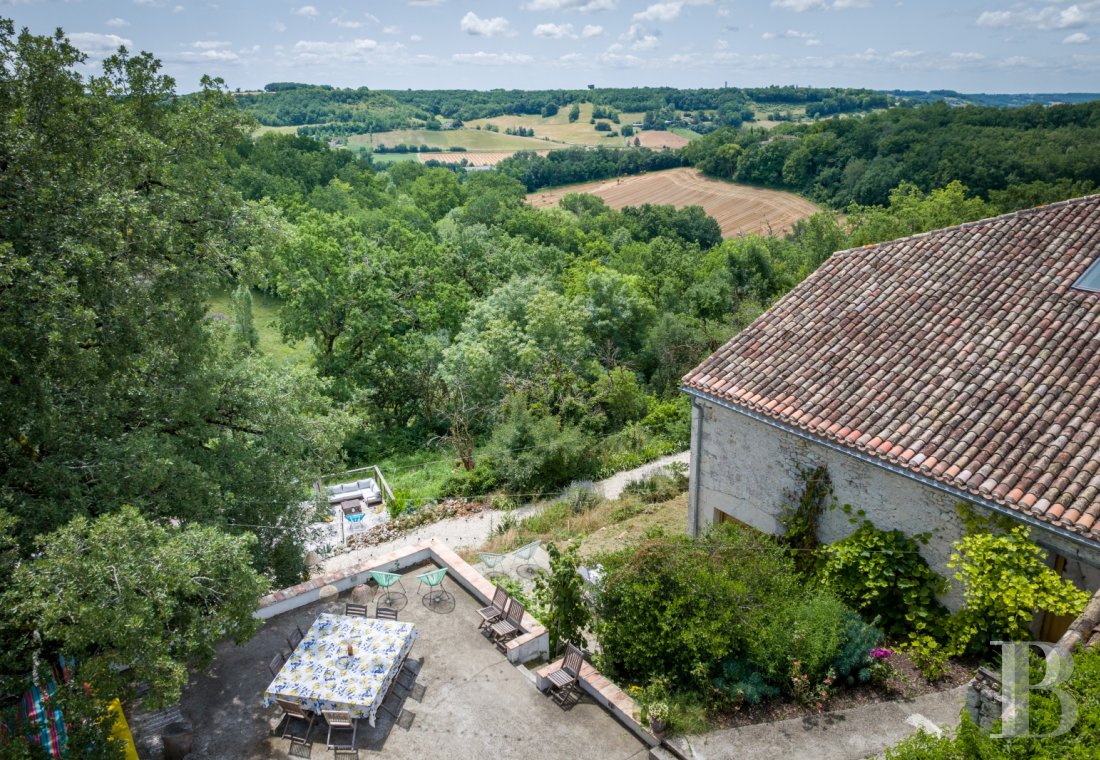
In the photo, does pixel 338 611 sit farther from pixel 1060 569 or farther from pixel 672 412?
pixel 672 412

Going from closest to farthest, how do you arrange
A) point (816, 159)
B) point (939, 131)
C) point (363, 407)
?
point (363, 407)
point (939, 131)
point (816, 159)

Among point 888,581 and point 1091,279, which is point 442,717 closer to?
point 888,581

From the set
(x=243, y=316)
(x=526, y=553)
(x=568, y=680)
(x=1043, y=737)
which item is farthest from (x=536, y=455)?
(x=243, y=316)

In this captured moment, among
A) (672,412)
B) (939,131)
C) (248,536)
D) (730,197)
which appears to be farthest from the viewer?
(730,197)

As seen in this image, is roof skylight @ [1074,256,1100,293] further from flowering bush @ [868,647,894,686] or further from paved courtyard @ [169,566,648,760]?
paved courtyard @ [169,566,648,760]

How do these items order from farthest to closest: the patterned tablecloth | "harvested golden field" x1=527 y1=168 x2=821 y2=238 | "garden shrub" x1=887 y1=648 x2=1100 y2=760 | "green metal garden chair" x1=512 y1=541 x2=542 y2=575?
1. "harvested golden field" x1=527 y1=168 x2=821 y2=238
2. "green metal garden chair" x1=512 y1=541 x2=542 y2=575
3. the patterned tablecloth
4. "garden shrub" x1=887 y1=648 x2=1100 y2=760

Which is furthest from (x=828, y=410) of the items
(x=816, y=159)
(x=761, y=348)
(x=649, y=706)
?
(x=816, y=159)

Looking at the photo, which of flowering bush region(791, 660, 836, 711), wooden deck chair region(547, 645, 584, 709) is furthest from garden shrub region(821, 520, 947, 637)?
wooden deck chair region(547, 645, 584, 709)
